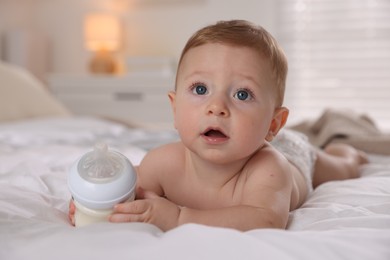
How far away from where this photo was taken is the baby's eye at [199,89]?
0.92 metres

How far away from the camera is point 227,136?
0.89 m

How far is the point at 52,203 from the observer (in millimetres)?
1011

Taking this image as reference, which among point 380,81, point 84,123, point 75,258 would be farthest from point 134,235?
point 380,81

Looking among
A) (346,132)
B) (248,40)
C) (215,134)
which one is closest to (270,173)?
(215,134)

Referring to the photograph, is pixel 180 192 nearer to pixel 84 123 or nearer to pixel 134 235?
pixel 134 235

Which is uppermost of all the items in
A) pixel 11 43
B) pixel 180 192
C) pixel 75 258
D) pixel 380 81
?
pixel 75 258

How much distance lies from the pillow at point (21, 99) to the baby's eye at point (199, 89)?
1750 millimetres

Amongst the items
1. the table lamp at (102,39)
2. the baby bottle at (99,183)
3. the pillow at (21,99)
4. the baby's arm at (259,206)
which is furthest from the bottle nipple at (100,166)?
the table lamp at (102,39)

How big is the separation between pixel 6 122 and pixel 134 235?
6.27 ft

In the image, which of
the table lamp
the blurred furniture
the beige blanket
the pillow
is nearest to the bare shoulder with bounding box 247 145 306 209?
the beige blanket

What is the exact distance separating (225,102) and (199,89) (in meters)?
0.06

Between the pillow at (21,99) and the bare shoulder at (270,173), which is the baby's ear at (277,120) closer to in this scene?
the bare shoulder at (270,173)

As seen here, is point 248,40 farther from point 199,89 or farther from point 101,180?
point 101,180

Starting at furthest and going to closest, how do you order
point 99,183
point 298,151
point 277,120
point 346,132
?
point 346,132, point 298,151, point 277,120, point 99,183
